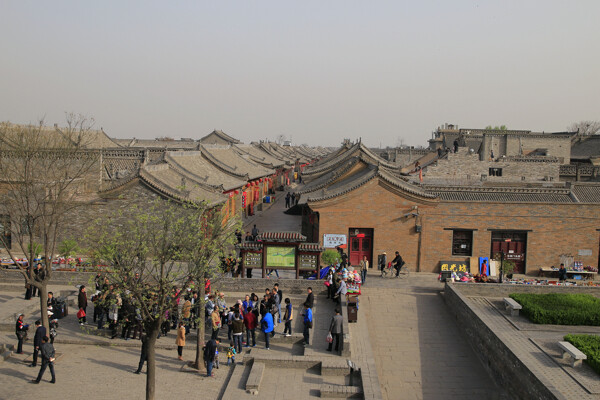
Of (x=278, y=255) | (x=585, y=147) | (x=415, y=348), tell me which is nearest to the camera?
(x=415, y=348)

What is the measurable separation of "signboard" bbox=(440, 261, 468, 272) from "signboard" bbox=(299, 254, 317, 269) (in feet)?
21.1

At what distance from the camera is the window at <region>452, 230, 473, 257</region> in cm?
2400

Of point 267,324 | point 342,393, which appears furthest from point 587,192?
point 342,393

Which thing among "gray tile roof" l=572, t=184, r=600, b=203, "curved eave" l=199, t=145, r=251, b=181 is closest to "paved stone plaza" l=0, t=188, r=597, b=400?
Answer: "gray tile roof" l=572, t=184, r=600, b=203

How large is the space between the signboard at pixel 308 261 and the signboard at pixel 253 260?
4.86ft

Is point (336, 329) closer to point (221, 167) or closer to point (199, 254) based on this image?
point (199, 254)

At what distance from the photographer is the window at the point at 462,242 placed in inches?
945

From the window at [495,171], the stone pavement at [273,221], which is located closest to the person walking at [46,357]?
the stone pavement at [273,221]

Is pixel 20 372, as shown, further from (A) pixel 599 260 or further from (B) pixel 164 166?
(A) pixel 599 260

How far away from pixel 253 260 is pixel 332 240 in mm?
5750

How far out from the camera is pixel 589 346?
12391mm

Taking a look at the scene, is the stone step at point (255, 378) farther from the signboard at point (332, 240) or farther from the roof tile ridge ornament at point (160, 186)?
the roof tile ridge ornament at point (160, 186)

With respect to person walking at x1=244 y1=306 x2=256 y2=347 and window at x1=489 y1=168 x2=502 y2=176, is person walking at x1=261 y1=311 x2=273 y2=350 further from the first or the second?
window at x1=489 y1=168 x2=502 y2=176

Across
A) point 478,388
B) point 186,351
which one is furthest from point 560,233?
point 186,351
